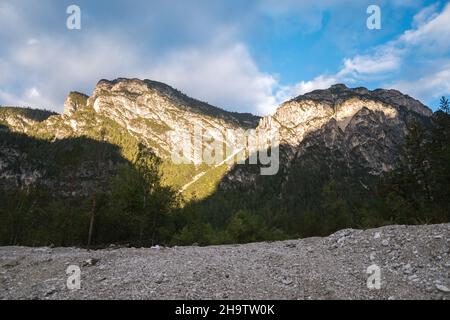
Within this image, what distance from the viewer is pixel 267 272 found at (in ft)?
41.5

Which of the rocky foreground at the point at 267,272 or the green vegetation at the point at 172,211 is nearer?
the rocky foreground at the point at 267,272

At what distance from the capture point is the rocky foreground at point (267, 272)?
10562 millimetres

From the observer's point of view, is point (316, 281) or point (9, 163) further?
point (9, 163)

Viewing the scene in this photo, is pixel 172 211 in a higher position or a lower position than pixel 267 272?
higher

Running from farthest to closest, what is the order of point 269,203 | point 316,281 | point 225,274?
point 269,203 < point 225,274 < point 316,281

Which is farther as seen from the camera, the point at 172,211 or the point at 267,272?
the point at 172,211

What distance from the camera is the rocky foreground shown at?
1056 centimetres

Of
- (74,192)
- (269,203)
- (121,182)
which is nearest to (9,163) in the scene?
(74,192)

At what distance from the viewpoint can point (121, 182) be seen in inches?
1387

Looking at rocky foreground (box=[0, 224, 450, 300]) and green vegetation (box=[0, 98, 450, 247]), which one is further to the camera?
green vegetation (box=[0, 98, 450, 247])
